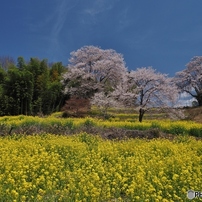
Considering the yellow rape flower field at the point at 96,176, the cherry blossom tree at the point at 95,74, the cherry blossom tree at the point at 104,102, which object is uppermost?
the cherry blossom tree at the point at 95,74

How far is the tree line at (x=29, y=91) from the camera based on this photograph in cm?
2958

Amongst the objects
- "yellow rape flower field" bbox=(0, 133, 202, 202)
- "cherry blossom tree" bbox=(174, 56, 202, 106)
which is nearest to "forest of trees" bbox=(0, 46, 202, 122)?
"cherry blossom tree" bbox=(174, 56, 202, 106)

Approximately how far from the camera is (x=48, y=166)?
5473mm

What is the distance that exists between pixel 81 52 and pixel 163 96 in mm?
13824

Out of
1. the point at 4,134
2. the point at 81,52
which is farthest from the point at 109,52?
the point at 4,134

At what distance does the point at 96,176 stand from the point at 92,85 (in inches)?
1144

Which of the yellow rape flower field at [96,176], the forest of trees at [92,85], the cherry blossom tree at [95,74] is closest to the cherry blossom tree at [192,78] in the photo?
the forest of trees at [92,85]

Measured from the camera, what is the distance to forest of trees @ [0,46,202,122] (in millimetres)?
26250

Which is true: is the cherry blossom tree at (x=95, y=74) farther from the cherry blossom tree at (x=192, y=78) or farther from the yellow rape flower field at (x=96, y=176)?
the yellow rape flower field at (x=96, y=176)

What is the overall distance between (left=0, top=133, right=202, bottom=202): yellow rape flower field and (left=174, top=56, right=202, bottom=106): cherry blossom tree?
3064 centimetres

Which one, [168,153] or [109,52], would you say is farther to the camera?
[109,52]

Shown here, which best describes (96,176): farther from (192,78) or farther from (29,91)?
(192,78)

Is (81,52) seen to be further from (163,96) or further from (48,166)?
(48,166)

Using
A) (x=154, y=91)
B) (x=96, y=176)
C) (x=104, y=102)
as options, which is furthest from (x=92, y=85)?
(x=96, y=176)
